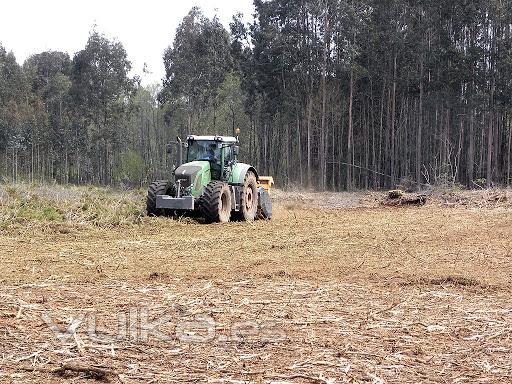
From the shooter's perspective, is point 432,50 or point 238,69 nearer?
point 432,50

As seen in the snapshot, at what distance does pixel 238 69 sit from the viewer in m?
39.0

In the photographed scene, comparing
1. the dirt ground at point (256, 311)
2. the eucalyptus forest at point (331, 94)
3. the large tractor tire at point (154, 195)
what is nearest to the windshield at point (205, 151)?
the large tractor tire at point (154, 195)

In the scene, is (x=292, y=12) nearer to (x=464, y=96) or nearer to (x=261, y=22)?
(x=261, y=22)

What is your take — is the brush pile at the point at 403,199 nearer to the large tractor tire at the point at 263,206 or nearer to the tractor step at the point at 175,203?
the large tractor tire at the point at 263,206

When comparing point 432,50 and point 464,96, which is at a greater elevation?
point 432,50

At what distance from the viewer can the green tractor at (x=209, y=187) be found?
15.0 meters

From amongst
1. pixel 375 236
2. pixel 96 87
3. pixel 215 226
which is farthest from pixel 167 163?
pixel 375 236

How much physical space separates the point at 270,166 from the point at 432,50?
12.0 meters

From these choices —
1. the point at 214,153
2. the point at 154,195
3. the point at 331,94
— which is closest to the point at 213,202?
the point at 154,195

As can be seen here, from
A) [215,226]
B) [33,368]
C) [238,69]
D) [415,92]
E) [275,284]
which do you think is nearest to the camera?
[33,368]

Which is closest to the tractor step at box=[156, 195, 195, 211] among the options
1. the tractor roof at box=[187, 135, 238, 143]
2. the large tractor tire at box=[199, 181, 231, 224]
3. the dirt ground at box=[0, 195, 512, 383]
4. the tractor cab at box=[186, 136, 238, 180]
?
the large tractor tire at box=[199, 181, 231, 224]

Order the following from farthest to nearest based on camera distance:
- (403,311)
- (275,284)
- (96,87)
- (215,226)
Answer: (96,87), (215,226), (275,284), (403,311)

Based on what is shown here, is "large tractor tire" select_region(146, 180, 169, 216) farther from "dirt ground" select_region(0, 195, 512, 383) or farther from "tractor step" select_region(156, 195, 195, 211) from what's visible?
"dirt ground" select_region(0, 195, 512, 383)

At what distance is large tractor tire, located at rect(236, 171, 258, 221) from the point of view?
16423 mm
